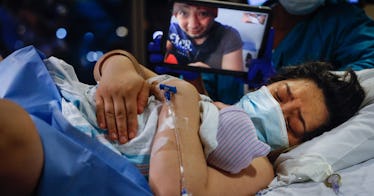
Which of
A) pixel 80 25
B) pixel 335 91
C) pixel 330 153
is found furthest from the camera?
pixel 80 25

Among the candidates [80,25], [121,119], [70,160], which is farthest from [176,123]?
[80,25]

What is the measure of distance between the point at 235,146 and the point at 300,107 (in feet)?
1.06

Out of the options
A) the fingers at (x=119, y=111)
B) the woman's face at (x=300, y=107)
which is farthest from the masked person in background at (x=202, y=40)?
the fingers at (x=119, y=111)

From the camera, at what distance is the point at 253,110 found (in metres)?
→ 1.11

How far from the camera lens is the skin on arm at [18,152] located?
1.96 ft

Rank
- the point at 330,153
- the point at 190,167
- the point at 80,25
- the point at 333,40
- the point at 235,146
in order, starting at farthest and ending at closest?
the point at 80,25, the point at 333,40, the point at 330,153, the point at 235,146, the point at 190,167

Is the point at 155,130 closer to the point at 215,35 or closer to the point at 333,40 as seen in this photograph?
the point at 215,35

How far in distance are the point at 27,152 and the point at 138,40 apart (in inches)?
87.4

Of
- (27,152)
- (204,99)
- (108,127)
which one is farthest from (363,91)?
(27,152)

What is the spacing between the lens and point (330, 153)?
3.51 feet

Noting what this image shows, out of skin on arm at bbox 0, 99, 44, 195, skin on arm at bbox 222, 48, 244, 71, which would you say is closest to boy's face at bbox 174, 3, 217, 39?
skin on arm at bbox 222, 48, 244, 71

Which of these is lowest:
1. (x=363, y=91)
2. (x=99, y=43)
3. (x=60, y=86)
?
(x=99, y=43)

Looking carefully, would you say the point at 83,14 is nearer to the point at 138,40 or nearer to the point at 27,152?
the point at 138,40

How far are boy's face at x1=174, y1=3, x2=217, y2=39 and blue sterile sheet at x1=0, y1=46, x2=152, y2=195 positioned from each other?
689mm
